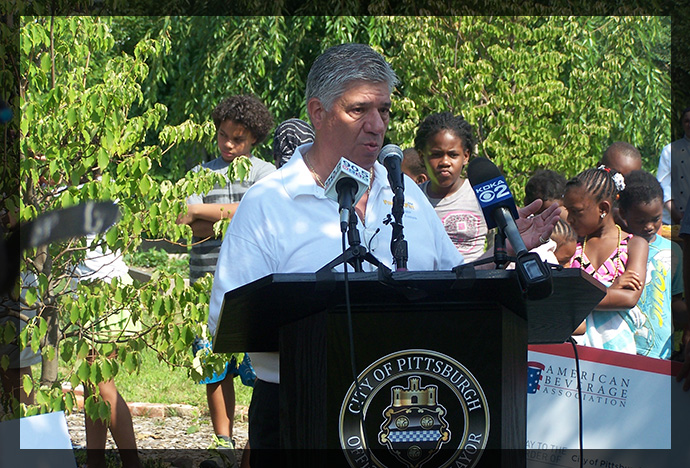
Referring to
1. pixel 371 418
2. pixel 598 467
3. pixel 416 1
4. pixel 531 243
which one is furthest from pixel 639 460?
pixel 416 1

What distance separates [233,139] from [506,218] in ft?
12.0

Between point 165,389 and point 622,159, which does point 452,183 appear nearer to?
point 622,159

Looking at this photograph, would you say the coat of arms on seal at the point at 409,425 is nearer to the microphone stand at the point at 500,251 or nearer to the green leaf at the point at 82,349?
the microphone stand at the point at 500,251

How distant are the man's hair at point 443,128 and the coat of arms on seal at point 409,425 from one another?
387 centimetres

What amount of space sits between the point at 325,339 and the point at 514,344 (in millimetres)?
547

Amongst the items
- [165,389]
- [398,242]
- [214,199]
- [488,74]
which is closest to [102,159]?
[214,199]

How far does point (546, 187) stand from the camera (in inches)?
256

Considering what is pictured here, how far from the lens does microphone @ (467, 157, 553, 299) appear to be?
2047mm

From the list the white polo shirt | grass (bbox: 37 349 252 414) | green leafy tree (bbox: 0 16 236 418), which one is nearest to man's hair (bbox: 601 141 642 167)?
grass (bbox: 37 349 252 414)

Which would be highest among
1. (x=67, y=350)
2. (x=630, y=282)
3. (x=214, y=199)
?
(x=214, y=199)

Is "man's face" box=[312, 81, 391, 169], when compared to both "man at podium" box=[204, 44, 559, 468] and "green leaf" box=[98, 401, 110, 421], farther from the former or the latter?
"green leaf" box=[98, 401, 110, 421]

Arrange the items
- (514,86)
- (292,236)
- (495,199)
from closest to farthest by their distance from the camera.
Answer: (495,199) → (292,236) → (514,86)

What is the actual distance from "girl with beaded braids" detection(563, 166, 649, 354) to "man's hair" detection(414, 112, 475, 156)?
0.98 m

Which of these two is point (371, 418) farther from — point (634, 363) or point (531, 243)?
point (634, 363)
